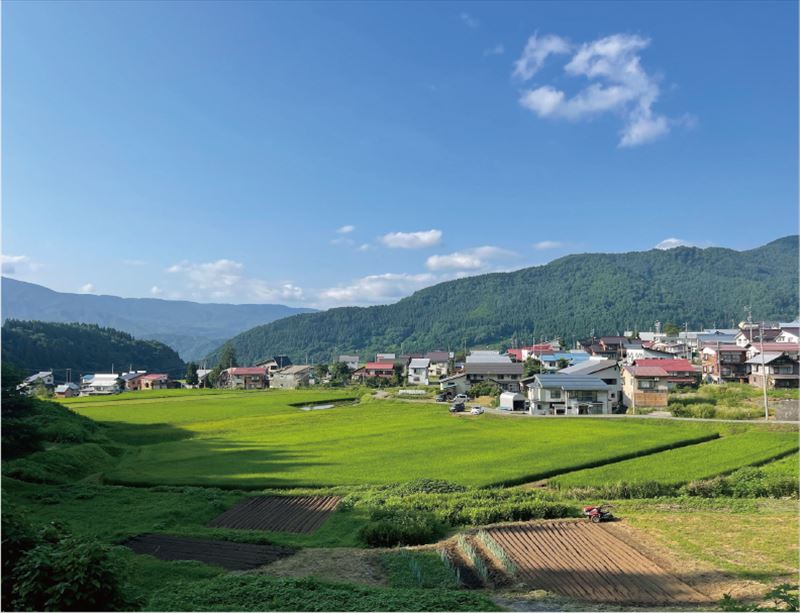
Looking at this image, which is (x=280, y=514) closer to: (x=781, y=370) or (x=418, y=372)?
(x=781, y=370)

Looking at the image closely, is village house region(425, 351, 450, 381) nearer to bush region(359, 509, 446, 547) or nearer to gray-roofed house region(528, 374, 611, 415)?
gray-roofed house region(528, 374, 611, 415)

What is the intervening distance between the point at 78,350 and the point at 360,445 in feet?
481

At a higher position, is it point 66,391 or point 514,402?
point 514,402

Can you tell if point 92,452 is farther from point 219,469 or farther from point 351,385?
point 351,385

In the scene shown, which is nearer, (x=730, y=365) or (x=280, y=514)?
(x=280, y=514)

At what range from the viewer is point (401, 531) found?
65.0ft

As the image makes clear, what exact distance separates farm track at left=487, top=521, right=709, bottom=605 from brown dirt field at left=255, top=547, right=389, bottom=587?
470cm

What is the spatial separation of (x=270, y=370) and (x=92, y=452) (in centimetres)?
9286

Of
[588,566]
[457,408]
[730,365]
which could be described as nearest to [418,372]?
[457,408]

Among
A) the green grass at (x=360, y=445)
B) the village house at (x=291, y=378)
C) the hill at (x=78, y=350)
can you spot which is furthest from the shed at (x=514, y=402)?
the hill at (x=78, y=350)

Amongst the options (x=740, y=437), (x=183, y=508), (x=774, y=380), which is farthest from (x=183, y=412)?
(x=774, y=380)

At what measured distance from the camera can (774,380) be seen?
69.4m

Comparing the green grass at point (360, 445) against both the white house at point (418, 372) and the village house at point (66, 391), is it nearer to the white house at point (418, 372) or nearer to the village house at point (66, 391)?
the white house at point (418, 372)

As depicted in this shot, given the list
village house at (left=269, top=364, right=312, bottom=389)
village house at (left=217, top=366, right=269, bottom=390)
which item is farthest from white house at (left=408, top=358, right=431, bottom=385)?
village house at (left=217, top=366, right=269, bottom=390)
